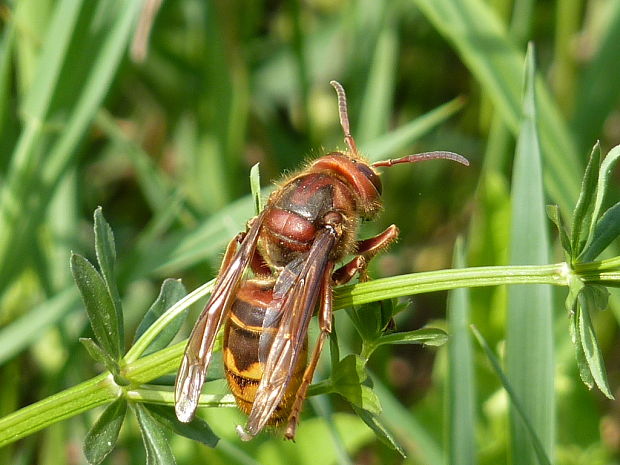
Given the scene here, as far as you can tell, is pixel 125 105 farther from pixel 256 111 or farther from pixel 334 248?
pixel 334 248

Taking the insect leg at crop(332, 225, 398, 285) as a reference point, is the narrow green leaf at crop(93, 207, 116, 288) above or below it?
above

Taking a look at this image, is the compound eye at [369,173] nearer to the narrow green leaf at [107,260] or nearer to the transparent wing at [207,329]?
the transparent wing at [207,329]

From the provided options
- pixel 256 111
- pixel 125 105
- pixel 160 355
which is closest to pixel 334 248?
pixel 160 355

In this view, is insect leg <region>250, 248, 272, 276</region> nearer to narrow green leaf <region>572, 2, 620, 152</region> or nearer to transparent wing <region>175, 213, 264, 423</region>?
transparent wing <region>175, 213, 264, 423</region>

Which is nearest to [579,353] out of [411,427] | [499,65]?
[411,427]

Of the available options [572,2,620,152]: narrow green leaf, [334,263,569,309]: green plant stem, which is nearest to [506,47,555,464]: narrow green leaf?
[334,263,569,309]: green plant stem

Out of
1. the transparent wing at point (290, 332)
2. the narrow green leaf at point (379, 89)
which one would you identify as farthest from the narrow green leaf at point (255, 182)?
the narrow green leaf at point (379, 89)

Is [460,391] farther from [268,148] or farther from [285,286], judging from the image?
[268,148]
